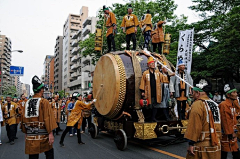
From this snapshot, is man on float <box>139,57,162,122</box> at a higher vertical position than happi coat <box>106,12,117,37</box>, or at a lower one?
lower

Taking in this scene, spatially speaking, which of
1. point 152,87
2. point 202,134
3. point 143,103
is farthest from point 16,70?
point 202,134

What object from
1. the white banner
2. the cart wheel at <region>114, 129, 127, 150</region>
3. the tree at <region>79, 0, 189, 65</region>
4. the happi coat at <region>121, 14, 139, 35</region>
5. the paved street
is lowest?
the paved street

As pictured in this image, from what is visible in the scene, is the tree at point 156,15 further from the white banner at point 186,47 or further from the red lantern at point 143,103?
the red lantern at point 143,103

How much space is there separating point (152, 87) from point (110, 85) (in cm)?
121

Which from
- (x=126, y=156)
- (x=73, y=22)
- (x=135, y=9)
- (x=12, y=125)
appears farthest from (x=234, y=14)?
(x=73, y=22)

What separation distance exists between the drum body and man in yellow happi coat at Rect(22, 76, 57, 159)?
7.90ft

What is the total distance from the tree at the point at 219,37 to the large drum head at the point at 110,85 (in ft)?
33.6

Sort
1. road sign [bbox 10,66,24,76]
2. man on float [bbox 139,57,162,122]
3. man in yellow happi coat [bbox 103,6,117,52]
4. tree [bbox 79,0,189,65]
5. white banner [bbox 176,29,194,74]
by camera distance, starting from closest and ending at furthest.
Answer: man on float [bbox 139,57,162,122] < man in yellow happi coat [bbox 103,6,117,52] < white banner [bbox 176,29,194,74] < tree [bbox 79,0,189,65] < road sign [bbox 10,66,24,76]

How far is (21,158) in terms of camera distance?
18.0ft

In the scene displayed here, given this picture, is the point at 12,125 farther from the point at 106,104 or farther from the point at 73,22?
the point at 73,22

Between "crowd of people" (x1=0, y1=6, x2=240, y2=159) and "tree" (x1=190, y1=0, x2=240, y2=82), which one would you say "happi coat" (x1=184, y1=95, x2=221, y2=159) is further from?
"tree" (x1=190, y1=0, x2=240, y2=82)

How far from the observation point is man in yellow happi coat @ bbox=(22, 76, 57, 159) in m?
3.74

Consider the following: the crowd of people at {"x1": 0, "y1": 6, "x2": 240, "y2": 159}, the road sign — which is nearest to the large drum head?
the crowd of people at {"x1": 0, "y1": 6, "x2": 240, "y2": 159}

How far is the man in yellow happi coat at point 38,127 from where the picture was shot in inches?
147
